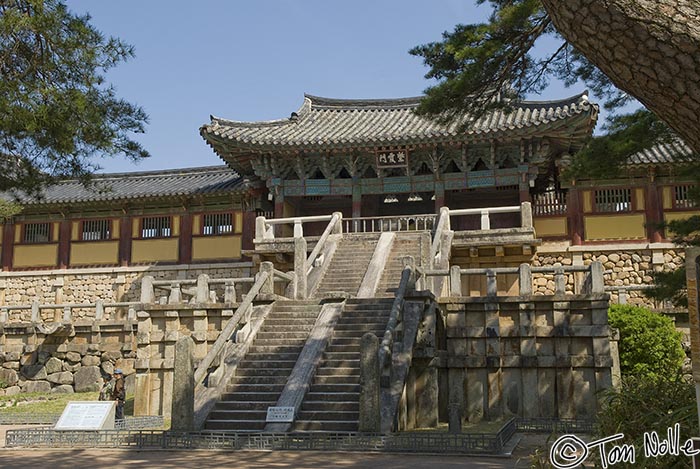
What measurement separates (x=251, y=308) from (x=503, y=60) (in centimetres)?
764

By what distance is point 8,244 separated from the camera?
27.2 metres

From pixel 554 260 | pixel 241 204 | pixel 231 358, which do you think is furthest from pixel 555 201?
pixel 231 358

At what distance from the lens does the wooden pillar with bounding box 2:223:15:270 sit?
27.2 meters

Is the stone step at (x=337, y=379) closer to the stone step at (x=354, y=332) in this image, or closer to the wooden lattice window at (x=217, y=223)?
the stone step at (x=354, y=332)

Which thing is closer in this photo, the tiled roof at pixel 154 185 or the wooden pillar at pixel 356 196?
the wooden pillar at pixel 356 196

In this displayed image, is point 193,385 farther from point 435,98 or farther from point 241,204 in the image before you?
point 241,204

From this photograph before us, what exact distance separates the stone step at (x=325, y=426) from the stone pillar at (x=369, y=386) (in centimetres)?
36

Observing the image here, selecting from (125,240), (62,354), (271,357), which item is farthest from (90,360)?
(271,357)

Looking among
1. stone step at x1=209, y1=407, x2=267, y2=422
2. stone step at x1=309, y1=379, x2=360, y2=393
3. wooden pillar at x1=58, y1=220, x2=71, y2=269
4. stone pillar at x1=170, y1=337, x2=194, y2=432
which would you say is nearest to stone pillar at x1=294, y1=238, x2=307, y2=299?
stone step at x1=309, y1=379, x2=360, y2=393

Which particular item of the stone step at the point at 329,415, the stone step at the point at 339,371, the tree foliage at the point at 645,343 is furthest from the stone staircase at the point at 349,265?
the tree foliage at the point at 645,343

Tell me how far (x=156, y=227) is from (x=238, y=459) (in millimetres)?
17575

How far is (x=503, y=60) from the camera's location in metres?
9.53

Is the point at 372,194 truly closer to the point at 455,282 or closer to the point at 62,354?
the point at 455,282

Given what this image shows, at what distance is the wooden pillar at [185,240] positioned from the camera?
25609mm
